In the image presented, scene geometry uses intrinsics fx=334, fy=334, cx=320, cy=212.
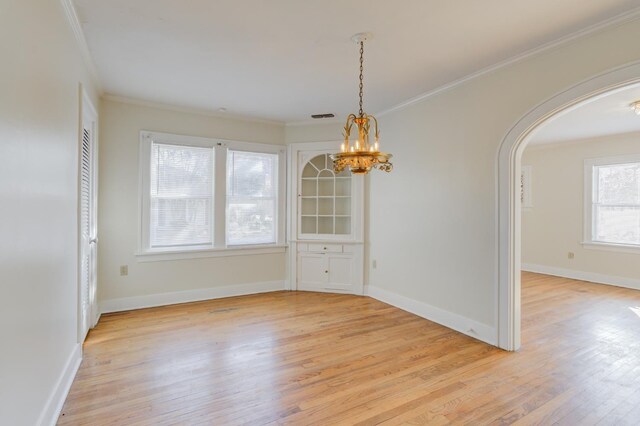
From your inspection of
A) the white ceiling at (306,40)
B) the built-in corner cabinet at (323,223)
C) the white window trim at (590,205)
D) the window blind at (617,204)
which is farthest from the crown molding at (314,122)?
the window blind at (617,204)

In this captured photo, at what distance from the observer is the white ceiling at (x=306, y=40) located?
2256mm

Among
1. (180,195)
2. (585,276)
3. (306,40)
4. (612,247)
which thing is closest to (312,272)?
(180,195)

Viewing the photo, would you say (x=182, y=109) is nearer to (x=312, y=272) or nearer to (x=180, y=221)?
(x=180, y=221)

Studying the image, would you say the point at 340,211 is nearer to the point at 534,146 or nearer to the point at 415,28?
the point at 415,28

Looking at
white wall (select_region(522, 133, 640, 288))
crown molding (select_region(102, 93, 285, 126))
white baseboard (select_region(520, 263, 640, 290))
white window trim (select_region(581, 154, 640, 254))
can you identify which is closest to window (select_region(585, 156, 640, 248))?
white window trim (select_region(581, 154, 640, 254))

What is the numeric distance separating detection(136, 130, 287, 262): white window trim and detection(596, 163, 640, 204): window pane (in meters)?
5.74

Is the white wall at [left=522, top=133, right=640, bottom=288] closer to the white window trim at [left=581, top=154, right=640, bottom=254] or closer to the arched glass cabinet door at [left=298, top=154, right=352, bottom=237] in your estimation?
the white window trim at [left=581, top=154, right=640, bottom=254]

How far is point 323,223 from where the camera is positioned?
17.5 feet

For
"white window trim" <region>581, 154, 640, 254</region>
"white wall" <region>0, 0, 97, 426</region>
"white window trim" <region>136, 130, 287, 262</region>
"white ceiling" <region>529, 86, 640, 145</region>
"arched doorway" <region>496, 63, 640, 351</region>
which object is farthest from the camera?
"white window trim" <region>581, 154, 640, 254</region>

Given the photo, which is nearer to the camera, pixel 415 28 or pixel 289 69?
pixel 415 28

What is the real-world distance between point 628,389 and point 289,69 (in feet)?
12.5

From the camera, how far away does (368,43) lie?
8.94 feet

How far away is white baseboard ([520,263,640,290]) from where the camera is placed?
18.2 feet

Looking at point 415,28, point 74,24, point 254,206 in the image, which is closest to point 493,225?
point 415,28
